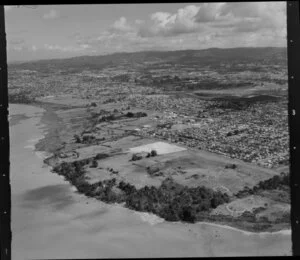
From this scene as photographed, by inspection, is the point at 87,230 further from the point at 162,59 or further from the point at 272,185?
the point at 162,59

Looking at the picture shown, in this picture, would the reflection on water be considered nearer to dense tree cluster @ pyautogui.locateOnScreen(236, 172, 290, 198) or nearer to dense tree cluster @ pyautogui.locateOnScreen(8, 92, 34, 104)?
dense tree cluster @ pyautogui.locateOnScreen(8, 92, 34, 104)

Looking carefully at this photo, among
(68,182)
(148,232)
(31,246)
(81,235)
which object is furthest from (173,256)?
(68,182)

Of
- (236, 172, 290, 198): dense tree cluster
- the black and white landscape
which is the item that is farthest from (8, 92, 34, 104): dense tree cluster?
(236, 172, 290, 198): dense tree cluster

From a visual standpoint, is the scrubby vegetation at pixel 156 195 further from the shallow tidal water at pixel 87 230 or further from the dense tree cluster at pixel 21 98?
the dense tree cluster at pixel 21 98

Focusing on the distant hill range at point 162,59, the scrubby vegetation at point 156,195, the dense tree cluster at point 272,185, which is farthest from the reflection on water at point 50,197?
the dense tree cluster at point 272,185

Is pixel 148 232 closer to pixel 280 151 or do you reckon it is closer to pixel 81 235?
pixel 81 235

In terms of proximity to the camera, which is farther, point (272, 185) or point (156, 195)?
point (156, 195)

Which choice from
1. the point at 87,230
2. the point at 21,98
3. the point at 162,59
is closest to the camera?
the point at 87,230

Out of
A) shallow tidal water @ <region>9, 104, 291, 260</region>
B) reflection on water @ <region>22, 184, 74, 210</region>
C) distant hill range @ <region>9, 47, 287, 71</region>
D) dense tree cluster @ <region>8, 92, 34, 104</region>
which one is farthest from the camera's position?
distant hill range @ <region>9, 47, 287, 71</region>

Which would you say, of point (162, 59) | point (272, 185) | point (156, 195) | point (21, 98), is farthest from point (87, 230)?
point (162, 59)
